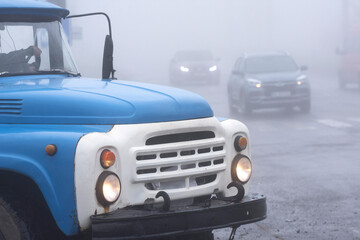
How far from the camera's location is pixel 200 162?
230 inches

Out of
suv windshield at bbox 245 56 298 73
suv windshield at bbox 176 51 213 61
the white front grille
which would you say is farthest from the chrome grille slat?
suv windshield at bbox 176 51 213 61

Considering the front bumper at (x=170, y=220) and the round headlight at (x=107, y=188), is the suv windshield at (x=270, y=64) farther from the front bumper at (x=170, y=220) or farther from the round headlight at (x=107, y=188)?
the round headlight at (x=107, y=188)

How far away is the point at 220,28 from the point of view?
107625 mm

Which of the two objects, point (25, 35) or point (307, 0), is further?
point (307, 0)

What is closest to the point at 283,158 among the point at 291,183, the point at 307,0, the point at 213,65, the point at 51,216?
the point at 291,183

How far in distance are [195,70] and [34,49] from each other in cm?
3412

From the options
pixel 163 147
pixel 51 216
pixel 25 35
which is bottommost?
pixel 51 216

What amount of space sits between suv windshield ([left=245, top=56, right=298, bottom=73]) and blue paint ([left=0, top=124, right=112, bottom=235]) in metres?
18.5

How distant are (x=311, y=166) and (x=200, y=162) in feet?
23.2

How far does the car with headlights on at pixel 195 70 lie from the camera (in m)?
40.8

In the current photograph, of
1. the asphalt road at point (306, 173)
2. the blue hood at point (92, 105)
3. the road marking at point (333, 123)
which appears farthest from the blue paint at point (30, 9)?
the road marking at point (333, 123)

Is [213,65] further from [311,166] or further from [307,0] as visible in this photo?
[307,0]

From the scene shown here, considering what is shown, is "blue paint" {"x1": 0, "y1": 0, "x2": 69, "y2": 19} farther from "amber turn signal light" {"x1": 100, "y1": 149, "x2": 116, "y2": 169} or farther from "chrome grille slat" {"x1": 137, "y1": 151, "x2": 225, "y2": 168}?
"chrome grille slat" {"x1": 137, "y1": 151, "x2": 225, "y2": 168}

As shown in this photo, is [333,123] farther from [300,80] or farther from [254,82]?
[254,82]
